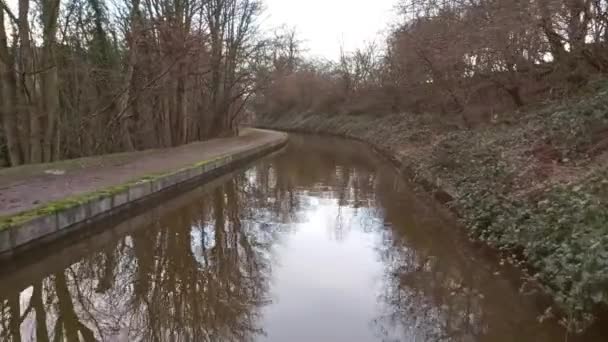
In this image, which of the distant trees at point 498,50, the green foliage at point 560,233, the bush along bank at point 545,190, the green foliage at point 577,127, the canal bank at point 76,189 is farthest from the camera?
the distant trees at point 498,50

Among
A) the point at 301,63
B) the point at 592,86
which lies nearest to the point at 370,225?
the point at 592,86

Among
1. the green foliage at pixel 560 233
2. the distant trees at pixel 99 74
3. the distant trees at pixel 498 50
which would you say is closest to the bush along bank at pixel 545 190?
the green foliage at pixel 560 233

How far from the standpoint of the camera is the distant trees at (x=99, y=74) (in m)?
12.2

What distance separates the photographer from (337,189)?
529 inches

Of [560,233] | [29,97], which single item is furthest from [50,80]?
[560,233]

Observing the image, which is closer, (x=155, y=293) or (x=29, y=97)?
(x=155, y=293)

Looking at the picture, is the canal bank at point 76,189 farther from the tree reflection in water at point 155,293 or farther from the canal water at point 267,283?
the tree reflection in water at point 155,293

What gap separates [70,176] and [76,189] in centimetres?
155

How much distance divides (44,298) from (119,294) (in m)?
0.80

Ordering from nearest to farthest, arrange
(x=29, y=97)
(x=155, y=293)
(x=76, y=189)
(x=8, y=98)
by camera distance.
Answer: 1. (x=155, y=293)
2. (x=76, y=189)
3. (x=8, y=98)
4. (x=29, y=97)

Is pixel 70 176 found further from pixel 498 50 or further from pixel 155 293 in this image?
pixel 498 50

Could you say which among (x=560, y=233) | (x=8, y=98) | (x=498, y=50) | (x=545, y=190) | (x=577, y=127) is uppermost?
(x=498, y=50)

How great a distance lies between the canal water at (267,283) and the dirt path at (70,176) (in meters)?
0.92

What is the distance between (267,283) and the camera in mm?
5922
